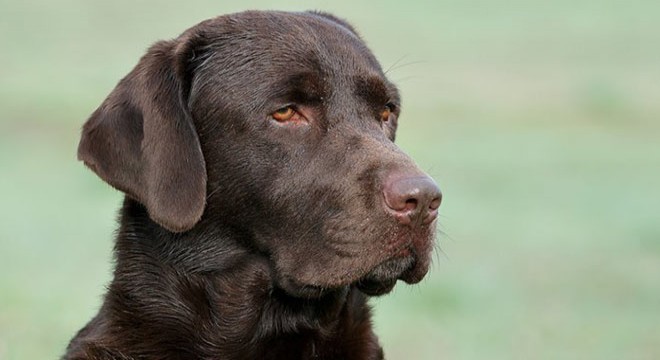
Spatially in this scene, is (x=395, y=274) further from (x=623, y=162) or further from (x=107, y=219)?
(x=623, y=162)

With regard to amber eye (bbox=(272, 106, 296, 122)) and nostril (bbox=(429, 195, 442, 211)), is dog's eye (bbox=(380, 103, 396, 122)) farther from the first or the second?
nostril (bbox=(429, 195, 442, 211))

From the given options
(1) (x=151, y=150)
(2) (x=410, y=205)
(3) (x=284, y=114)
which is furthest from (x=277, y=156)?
(2) (x=410, y=205)

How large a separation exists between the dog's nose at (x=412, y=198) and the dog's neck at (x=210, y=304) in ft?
2.05

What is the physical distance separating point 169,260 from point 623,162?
15.2 meters

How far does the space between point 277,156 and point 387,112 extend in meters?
0.72

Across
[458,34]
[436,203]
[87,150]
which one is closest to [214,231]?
[87,150]

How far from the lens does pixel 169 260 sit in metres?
5.76

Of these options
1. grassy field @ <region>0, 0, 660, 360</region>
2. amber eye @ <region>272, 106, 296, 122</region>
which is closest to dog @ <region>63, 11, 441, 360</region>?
amber eye @ <region>272, 106, 296, 122</region>

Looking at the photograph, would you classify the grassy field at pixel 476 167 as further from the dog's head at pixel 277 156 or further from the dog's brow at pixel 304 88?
the dog's brow at pixel 304 88

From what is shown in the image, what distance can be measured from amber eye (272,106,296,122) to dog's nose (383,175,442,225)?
1.86 ft

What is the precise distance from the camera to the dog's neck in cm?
570

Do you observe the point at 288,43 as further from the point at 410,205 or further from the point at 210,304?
the point at 210,304

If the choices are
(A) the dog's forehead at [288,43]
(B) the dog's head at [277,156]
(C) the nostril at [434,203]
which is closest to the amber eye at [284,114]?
(B) the dog's head at [277,156]

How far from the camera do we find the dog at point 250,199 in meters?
5.43
